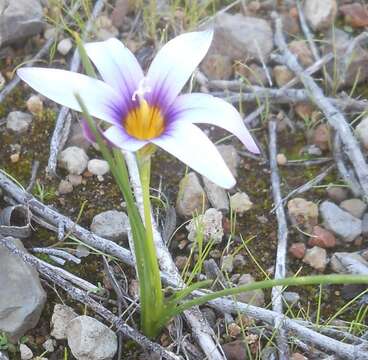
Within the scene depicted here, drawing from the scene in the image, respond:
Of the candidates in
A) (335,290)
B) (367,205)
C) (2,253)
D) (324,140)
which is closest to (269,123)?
(324,140)

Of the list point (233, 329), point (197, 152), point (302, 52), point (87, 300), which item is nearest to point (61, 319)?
point (87, 300)

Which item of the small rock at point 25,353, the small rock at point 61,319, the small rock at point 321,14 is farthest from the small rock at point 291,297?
the small rock at point 321,14

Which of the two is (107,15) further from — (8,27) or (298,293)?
(298,293)

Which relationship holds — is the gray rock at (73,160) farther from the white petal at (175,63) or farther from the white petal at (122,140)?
the white petal at (122,140)

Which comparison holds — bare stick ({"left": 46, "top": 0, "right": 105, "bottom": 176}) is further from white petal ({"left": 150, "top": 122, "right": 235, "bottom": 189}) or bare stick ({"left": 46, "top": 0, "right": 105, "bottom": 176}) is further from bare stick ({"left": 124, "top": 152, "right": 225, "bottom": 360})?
white petal ({"left": 150, "top": 122, "right": 235, "bottom": 189})

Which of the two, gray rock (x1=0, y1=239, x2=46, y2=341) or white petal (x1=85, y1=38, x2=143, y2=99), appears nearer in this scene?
white petal (x1=85, y1=38, x2=143, y2=99)

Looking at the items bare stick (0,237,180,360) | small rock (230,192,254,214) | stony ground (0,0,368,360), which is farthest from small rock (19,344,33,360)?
small rock (230,192,254,214)
